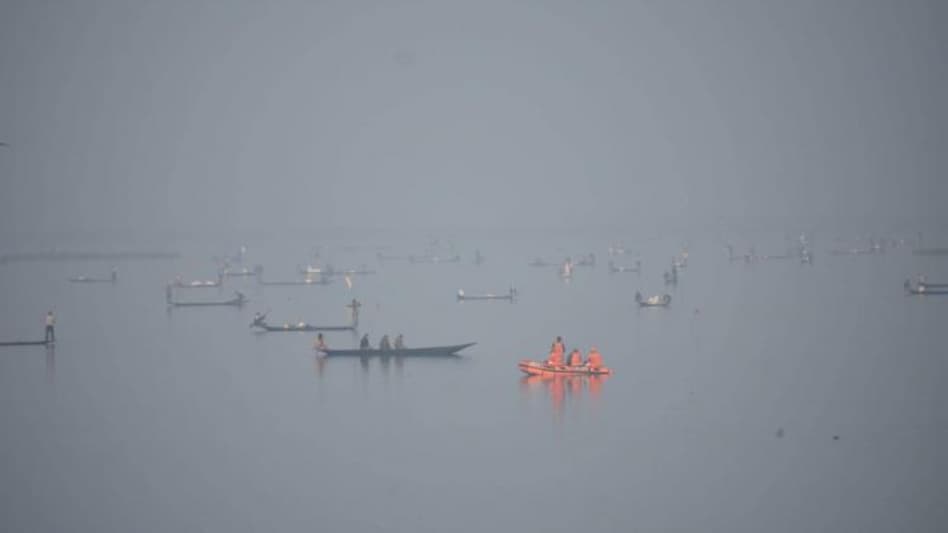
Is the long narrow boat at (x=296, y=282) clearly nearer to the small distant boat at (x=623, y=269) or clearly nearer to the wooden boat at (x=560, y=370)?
the small distant boat at (x=623, y=269)

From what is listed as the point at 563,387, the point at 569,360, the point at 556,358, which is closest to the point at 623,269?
the point at 569,360

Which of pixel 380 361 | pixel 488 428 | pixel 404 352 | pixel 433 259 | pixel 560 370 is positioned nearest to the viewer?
pixel 488 428

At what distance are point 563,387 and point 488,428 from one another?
3560mm

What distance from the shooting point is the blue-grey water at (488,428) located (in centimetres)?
1475

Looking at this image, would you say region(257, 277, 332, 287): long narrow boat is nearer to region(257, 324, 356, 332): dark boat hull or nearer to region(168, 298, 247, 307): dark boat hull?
region(168, 298, 247, 307): dark boat hull

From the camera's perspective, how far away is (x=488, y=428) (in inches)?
744

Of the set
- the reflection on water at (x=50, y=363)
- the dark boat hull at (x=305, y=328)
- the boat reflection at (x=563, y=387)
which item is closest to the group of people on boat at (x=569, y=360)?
the boat reflection at (x=563, y=387)

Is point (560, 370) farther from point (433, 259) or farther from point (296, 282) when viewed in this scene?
point (433, 259)

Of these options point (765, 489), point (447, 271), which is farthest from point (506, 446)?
point (447, 271)

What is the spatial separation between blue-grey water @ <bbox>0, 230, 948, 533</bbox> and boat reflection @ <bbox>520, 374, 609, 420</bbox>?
10 cm

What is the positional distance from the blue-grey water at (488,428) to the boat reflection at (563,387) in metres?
0.10

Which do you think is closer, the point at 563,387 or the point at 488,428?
the point at 488,428

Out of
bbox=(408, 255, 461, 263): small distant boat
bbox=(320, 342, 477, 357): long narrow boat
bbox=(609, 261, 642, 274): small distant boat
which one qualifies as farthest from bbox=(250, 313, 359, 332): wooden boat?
bbox=(408, 255, 461, 263): small distant boat

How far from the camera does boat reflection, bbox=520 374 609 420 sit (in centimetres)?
2100
